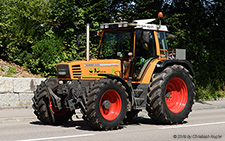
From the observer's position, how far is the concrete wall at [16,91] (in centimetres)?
1571

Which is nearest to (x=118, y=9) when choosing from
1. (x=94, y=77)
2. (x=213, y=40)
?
(x=213, y=40)

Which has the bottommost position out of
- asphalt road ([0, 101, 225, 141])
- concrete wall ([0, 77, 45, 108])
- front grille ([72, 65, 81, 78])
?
asphalt road ([0, 101, 225, 141])

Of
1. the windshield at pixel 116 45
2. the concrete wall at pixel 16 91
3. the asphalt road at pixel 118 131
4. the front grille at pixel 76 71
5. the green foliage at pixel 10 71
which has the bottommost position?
the asphalt road at pixel 118 131

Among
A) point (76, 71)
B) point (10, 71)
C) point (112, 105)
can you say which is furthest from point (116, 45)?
point (10, 71)

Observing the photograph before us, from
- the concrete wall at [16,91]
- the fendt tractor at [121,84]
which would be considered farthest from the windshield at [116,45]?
the concrete wall at [16,91]

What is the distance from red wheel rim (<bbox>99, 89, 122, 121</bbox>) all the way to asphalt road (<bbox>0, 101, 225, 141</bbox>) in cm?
42

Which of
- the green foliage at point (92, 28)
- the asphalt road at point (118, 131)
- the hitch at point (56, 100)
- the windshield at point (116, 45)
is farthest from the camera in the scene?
the green foliage at point (92, 28)

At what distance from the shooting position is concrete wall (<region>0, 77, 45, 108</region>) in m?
15.7

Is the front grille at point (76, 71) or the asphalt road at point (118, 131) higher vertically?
the front grille at point (76, 71)

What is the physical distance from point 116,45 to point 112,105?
6.76ft

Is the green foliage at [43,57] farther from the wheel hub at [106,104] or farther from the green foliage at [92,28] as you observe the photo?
the wheel hub at [106,104]

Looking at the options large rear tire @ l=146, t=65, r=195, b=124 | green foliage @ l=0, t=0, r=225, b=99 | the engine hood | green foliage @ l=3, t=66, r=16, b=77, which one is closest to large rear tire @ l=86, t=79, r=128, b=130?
the engine hood

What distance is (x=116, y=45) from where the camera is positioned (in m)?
11.5

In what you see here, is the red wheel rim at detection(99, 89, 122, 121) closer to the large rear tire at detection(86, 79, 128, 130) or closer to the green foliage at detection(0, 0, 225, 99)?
the large rear tire at detection(86, 79, 128, 130)
